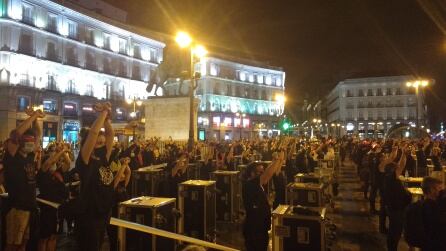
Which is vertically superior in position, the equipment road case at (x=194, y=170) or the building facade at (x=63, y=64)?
the building facade at (x=63, y=64)

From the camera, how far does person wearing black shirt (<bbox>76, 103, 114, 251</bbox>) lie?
14.6 feet

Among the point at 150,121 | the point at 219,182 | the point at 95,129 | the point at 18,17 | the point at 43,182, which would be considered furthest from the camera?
the point at 18,17

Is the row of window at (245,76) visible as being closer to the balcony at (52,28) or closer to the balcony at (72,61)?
the balcony at (72,61)

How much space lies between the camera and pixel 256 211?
18.9ft

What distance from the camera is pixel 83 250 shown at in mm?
4504

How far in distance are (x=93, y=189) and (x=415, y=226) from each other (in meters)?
3.65

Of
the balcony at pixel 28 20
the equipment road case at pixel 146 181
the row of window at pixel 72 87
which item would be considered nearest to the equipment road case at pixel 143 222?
the equipment road case at pixel 146 181

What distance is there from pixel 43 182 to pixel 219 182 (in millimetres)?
4477

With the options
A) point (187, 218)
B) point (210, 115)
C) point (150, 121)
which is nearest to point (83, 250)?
point (187, 218)

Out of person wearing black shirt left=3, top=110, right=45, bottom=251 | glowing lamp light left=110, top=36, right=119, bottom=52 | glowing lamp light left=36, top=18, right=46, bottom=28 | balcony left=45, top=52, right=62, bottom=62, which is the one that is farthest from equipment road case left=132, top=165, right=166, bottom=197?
glowing lamp light left=110, top=36, right=119, bottom=52

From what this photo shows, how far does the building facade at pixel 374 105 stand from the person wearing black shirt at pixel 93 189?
93.6 meters

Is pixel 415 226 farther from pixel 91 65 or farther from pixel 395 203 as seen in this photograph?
pixel 91 65

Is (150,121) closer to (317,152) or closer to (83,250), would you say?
(317,152)

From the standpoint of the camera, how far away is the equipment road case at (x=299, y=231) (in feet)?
15.4
